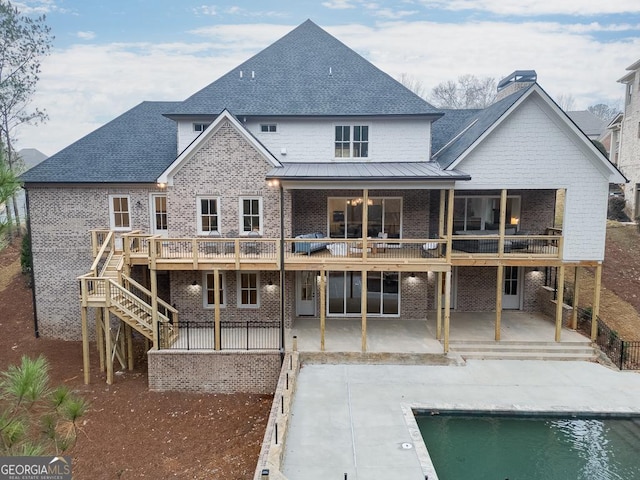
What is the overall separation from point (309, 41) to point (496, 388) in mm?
17644

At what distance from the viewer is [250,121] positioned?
1733 centimetres

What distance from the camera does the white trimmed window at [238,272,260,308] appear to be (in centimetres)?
1680

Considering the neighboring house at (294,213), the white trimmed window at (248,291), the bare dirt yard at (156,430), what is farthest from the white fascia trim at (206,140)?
the bare dirt yard at (156,430)

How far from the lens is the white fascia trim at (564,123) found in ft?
48.4

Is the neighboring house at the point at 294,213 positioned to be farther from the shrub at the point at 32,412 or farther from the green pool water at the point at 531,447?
the shrub at the point at 32,412

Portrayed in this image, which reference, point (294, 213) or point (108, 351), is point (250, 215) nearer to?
point (294, 213)

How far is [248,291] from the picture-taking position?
16875 millimetres

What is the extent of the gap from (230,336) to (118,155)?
9779 mm

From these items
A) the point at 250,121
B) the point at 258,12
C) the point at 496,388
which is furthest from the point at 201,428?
the point at 258,12

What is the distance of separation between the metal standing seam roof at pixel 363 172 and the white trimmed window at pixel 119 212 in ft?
22.2

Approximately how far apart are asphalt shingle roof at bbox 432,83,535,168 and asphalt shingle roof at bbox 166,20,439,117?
183cm

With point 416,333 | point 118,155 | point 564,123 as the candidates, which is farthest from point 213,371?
point 564,123

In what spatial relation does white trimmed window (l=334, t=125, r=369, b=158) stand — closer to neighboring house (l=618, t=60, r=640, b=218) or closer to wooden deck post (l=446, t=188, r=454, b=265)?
wooden deck post (l=446, t=188, r=454, b=265)

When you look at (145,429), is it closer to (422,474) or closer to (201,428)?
(201,428)
